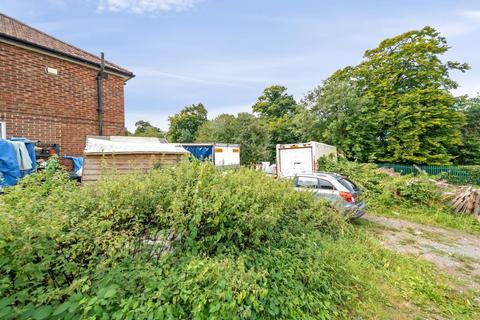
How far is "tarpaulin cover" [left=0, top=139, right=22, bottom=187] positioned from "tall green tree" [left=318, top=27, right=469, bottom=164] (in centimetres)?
1665

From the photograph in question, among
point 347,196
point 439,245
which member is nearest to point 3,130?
point 347,196

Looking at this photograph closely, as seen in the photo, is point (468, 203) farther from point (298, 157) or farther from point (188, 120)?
point (188, 120)

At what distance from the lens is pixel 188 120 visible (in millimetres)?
41031

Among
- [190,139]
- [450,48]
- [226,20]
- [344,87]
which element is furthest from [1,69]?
[190,139]

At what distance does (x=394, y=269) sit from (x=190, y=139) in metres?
34.3

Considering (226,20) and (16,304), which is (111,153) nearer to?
(16,304)

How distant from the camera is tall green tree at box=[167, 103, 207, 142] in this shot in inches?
1574

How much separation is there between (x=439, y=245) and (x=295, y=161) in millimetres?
6314

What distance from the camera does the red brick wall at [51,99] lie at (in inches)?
247

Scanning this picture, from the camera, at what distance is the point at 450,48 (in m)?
16.4

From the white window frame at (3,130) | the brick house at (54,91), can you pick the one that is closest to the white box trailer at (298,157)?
the brick house at (54,91)

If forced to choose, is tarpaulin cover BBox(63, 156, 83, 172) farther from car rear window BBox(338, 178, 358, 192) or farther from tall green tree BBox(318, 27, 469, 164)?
tall green tree BBox(318, 27, 469, 164)

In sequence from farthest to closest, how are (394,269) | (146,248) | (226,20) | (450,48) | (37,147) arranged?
(450,48), (226,20), (37,147), (394,269), (146,248)

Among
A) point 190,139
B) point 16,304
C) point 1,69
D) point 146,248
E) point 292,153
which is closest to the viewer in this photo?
point 16,304
